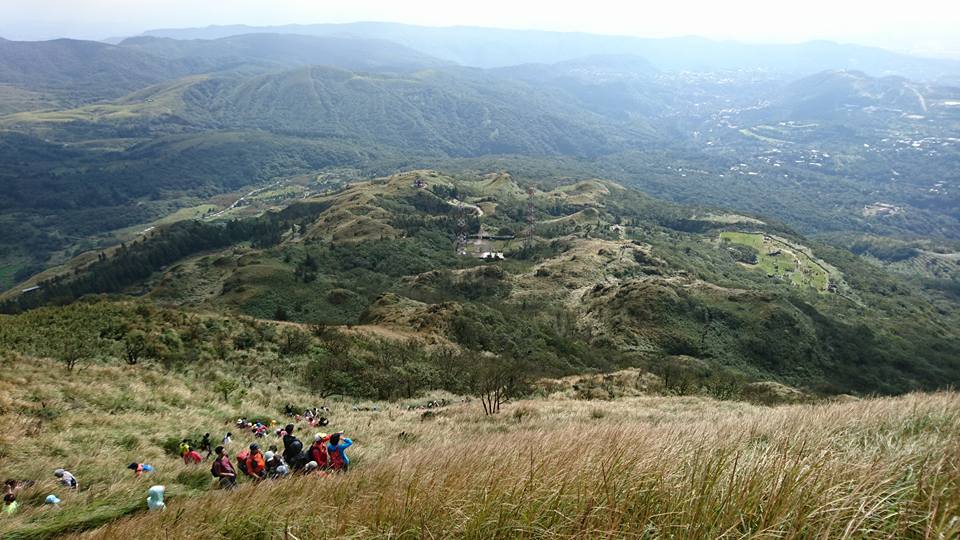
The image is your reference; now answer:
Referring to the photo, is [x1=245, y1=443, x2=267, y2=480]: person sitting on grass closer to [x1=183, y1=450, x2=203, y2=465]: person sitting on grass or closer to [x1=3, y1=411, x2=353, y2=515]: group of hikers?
[x1=3, y1=411, x2=353, y2=515]: group of hikers

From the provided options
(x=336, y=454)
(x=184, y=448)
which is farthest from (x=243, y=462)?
(x=184, y=448)

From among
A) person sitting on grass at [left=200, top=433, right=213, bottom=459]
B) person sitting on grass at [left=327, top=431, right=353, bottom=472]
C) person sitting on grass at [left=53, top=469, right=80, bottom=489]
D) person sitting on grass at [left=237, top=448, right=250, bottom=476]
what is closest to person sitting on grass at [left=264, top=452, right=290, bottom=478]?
person sitting on grass at [left=237, top=448, right=250, bottom=476]

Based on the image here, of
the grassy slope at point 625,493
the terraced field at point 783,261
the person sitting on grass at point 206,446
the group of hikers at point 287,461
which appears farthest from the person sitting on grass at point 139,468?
the terraced field at point 783,261

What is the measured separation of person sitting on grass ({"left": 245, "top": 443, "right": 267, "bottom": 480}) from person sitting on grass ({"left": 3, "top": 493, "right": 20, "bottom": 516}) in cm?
413

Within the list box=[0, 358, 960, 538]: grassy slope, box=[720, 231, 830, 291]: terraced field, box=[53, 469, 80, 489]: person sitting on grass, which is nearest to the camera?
box=[0, 358, 960, 538]: grassy slope

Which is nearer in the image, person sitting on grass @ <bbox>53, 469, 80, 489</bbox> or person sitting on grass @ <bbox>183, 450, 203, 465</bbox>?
person sitting on grass @ <bbox>53, 469, 80, 489</bbox>

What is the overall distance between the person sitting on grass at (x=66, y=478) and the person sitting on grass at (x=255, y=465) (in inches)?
129

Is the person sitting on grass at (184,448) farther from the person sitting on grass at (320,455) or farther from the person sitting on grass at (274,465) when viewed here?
the person sitting on grass at (320,455)

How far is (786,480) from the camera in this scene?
3277 mm

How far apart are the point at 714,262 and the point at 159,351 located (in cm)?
15867

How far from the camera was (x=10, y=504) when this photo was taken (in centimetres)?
920

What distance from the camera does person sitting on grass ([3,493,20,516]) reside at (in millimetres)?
8323

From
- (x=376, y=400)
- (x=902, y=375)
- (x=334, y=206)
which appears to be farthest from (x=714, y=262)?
(x=376, y=400)

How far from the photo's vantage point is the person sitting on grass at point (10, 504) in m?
8.32
